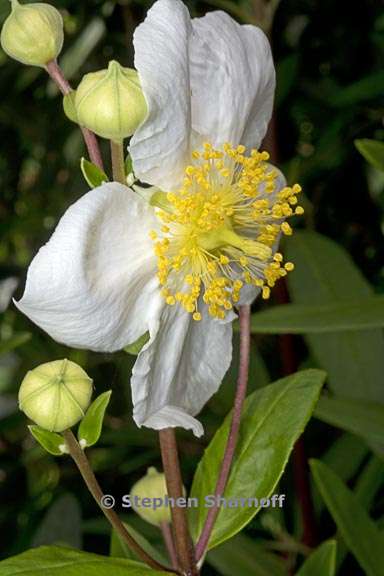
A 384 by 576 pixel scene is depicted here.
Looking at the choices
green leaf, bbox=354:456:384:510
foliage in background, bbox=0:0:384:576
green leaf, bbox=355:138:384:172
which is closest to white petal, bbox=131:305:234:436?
green leaf, bbox=355:138:384:172

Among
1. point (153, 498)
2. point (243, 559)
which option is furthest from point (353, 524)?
point (153, 498)

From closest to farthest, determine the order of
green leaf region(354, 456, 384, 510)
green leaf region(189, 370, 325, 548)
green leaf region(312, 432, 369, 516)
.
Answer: green leaf region(189, 370, 325, 548) → green leaf region(354, 456, 384, 510) → green leaf region(312, 432, 369, 516)

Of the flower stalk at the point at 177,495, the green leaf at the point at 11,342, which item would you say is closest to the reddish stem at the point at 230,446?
the flower stalk at the point at 177,495

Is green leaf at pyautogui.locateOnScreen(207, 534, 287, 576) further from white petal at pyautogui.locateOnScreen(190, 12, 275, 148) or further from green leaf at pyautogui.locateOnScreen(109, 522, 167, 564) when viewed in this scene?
white petal at pyautogui.locateOnScreen(190, 12, 275, 148)

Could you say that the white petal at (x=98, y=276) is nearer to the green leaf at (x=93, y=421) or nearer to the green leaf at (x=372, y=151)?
the green leaf at (x=93, y=421)

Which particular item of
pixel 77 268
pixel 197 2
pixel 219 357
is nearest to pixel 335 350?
pixel 219 357

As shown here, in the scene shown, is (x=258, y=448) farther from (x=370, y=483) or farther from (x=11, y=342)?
(x=370, y=483)
